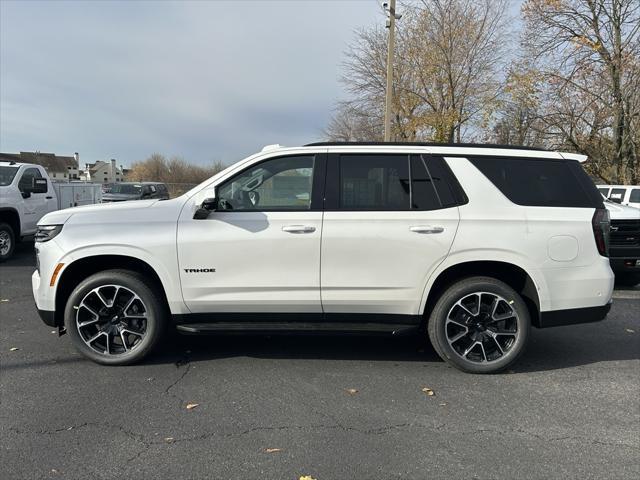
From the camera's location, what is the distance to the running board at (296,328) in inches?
156

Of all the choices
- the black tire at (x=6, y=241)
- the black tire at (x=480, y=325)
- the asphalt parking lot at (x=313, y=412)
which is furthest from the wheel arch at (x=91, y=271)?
the black tire at (x=6, y=241)

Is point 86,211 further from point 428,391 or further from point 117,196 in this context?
point 117,196

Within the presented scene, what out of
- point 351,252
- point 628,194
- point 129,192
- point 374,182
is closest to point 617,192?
point 628,194

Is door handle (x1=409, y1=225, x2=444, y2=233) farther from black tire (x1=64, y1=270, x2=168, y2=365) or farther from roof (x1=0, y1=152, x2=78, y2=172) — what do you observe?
roof (x1=0, y1=152, x2=78, y2=172)

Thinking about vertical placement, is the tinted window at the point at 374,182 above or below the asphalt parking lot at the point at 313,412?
above

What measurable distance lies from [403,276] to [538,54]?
20695mm

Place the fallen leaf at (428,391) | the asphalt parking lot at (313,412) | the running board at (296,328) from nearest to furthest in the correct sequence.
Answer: the asphalt parking lot at (313,412)
the fallen leaf at (428,391)
the running board at (296,328)

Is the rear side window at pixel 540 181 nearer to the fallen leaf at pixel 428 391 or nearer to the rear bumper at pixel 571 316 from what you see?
the rear bumper at pixel 571 316

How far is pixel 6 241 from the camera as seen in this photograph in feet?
31.0

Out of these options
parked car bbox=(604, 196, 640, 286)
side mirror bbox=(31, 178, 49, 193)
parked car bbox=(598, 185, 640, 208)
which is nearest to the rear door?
parked car bbox=(604, 196, 640, 286)

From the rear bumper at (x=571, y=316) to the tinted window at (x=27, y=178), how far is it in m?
10.1

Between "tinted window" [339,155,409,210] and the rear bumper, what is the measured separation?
5.06 feet

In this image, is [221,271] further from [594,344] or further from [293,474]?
[594,344]

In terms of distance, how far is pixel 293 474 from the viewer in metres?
2.63
